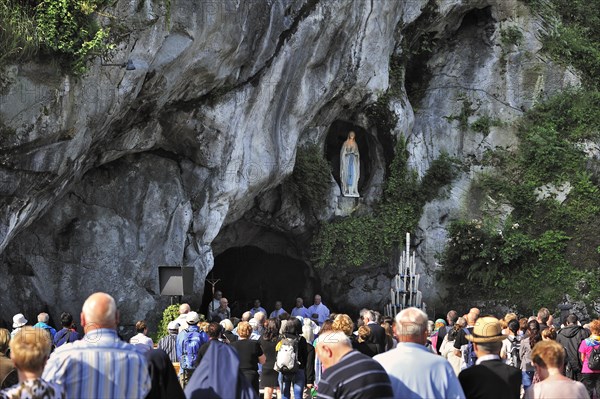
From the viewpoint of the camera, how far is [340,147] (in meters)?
25.0

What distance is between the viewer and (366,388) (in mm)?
5555

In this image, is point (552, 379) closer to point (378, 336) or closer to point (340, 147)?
point (378, 336)

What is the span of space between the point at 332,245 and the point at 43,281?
773cm

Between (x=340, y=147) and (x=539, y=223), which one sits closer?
(x=539, y=223)

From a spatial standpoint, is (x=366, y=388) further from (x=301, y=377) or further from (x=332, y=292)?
(x=332, y=292)

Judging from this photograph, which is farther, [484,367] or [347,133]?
[347,133]

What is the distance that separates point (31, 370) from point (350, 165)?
19.7 metres

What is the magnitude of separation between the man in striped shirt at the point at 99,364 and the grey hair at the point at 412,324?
1585 millimetres

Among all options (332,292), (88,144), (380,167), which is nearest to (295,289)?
(332,292)

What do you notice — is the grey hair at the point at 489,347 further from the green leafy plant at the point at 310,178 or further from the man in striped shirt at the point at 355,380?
the green leafy plant at the point at 310,178

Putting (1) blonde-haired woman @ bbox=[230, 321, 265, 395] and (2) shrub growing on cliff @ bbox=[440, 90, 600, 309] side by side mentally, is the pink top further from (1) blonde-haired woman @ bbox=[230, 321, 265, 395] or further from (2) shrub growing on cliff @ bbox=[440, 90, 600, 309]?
(2) shrub growing on cliff @ bbox=[440, 90, 600, 309]

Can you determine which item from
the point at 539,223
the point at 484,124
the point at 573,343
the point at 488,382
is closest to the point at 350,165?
the point at 484,124

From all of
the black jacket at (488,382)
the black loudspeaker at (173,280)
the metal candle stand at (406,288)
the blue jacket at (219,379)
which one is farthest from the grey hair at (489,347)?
the metal candle stand at (406,288)

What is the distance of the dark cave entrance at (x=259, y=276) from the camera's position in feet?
87.3
